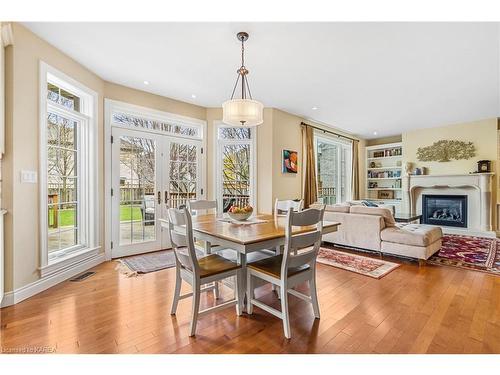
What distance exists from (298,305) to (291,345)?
609 mm

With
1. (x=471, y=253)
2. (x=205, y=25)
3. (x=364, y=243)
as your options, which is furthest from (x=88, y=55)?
(x=471, y=253)

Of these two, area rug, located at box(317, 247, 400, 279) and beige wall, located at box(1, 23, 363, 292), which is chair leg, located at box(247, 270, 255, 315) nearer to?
area rug, located at box(317, 247, 400, 279)

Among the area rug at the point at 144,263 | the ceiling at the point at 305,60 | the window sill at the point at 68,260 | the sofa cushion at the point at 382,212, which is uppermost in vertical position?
the ceiling at the point at 305,60

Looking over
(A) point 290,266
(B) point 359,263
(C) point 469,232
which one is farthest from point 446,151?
(A) point 290,266

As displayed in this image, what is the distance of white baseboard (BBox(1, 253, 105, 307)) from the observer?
2.34 meters

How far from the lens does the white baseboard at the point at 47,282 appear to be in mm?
2340

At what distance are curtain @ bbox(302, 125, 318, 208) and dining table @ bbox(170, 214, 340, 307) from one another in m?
3.00

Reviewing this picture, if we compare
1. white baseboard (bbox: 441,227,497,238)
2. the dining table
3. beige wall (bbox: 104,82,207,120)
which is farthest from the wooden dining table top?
white baseboard (bbox: 441,227,497,238)

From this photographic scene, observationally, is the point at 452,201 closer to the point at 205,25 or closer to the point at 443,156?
the point at 443,156

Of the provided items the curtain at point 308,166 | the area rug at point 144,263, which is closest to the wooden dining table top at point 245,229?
the area rug at point 144,263

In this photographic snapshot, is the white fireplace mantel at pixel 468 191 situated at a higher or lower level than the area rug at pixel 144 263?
higher

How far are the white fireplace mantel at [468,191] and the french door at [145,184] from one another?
5743 mm

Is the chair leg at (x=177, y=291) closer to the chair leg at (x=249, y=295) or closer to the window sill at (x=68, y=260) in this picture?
the chair leg at (x=249, y=295)
